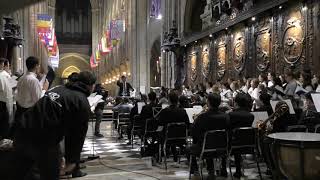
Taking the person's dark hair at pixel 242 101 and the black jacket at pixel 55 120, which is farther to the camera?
the person's dark hair at pixel 242 101

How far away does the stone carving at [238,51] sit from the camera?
1480 centimetres

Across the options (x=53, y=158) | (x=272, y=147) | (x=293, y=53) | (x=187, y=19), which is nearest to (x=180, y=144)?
(x=272, y=147)

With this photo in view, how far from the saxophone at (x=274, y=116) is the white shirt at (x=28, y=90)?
3859mm

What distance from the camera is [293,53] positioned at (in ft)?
38.4

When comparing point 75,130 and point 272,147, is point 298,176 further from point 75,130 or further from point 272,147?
point 75,130

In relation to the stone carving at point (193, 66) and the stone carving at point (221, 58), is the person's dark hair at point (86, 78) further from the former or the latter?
the stone carving at point (193, 66)

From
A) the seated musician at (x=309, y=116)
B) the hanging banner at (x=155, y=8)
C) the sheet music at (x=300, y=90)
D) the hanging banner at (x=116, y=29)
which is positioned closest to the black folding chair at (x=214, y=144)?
the seated musician at (x=309, y=116)

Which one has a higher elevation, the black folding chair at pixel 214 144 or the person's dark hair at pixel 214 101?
the person's dark hair at pixel 214 101

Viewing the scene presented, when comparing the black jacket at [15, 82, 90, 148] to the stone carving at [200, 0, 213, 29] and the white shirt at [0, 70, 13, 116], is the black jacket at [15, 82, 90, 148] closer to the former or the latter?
the white shirt at [0, 70, 13, 116]

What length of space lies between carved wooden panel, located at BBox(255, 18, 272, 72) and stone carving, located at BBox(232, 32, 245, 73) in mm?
1009

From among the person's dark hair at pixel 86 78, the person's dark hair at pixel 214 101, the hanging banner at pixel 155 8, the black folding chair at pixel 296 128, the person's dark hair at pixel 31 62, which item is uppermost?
the hanging banner at pixel 155 8

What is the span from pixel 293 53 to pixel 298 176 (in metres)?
8.38

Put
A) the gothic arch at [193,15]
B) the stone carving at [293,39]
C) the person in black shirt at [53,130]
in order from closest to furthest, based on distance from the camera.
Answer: the person in black shirt at [53,130] < the stone carving at [293,39] < the gothic arch at [193,15]

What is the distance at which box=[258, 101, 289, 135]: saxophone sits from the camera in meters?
5.90
